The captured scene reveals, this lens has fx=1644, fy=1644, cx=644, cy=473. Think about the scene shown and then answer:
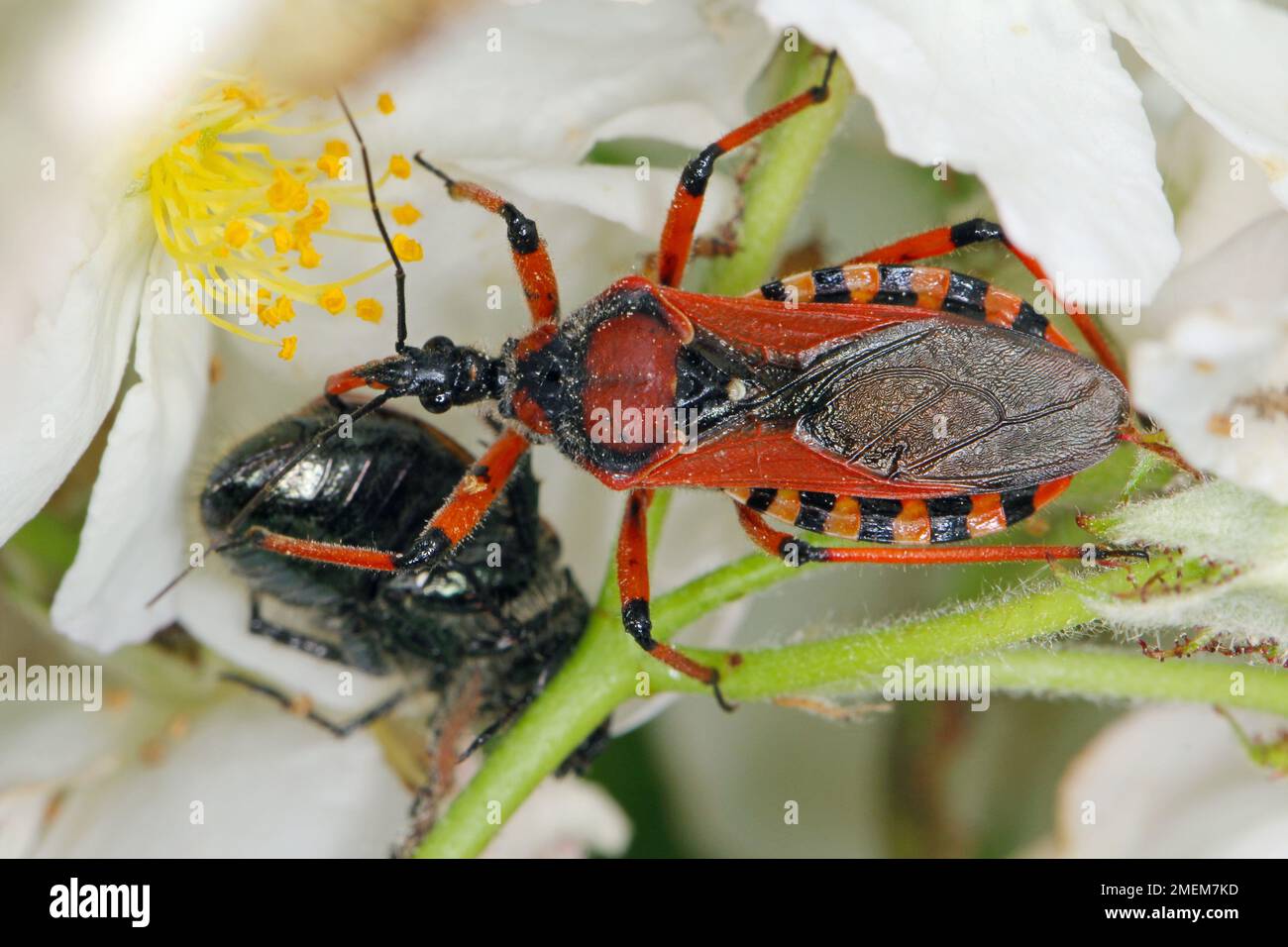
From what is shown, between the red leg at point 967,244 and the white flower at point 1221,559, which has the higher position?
the red leg at point 967,244

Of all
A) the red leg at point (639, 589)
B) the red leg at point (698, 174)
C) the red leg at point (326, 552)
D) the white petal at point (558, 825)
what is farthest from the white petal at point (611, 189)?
the white petal at point (558, 825)

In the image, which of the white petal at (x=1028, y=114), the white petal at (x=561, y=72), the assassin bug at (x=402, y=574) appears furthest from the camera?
the assassin bug at (x=402, y=574)

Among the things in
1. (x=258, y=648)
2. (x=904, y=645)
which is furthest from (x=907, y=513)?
(x=258, y=648)

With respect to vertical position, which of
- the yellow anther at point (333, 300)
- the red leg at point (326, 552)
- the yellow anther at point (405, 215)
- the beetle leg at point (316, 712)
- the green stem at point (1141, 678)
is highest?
the yellow anther at point (405, 215)

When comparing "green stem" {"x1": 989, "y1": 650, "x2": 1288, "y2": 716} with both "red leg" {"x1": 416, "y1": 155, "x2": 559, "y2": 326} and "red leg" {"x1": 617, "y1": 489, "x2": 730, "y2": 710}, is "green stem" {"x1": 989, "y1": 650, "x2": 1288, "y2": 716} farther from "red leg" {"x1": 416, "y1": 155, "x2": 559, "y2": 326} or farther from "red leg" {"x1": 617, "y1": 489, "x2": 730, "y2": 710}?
"red leg" {"x1": 416, "y1": 155, "x2": 559, "y2": 326}

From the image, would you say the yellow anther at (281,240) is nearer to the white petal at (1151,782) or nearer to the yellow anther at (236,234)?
the yellow anther at (236,234)
